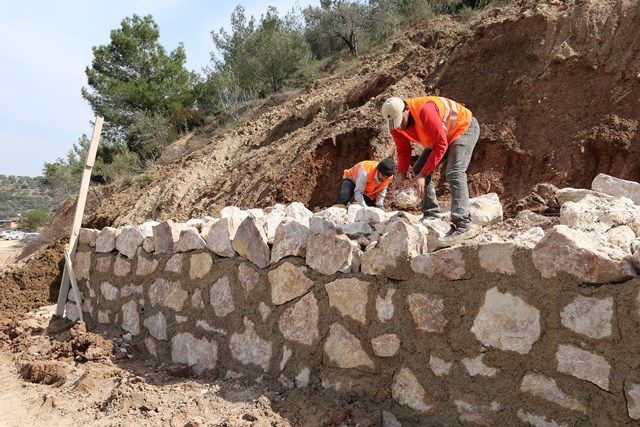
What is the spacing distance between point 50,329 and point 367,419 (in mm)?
3886

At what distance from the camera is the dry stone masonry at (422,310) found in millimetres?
2084

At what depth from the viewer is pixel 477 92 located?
877 cm

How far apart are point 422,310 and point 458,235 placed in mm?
783

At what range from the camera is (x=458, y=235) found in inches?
126

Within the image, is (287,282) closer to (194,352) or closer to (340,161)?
(194,352)

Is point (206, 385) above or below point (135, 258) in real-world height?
below

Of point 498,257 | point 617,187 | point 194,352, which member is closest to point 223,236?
point 194,352

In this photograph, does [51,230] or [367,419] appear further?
[51,230]

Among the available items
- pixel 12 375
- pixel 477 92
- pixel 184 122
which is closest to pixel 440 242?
pixel 12 375

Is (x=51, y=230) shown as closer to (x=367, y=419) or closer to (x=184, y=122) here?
(x=184, y=122)

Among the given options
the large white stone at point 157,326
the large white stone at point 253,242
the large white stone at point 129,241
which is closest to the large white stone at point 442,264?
the large white stone at point 253,242

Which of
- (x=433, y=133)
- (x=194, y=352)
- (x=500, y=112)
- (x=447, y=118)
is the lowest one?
(x=194, y=352)

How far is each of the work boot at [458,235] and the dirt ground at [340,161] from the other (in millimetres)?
1005

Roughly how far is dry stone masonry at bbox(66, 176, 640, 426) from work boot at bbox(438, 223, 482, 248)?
100 millimetres
